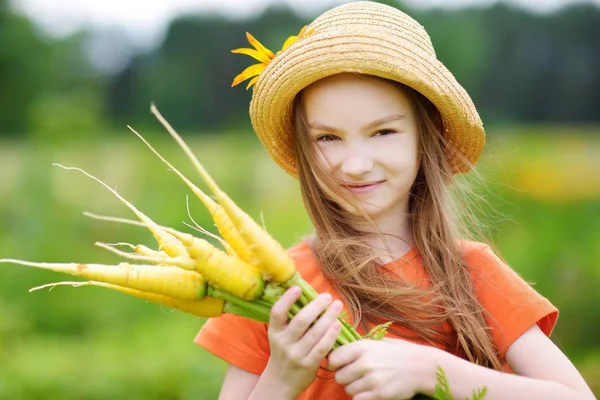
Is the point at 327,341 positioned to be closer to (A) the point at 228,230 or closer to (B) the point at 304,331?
(B) the point at 304,331

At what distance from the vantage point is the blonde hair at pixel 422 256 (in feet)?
6.11

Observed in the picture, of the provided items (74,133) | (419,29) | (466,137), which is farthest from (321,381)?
(74,133)

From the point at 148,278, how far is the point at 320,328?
0.37m

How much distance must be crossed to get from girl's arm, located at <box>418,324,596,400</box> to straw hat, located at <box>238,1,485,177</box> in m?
0.59

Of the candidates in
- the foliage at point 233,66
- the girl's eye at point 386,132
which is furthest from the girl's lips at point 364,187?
the foliage at point 233,66

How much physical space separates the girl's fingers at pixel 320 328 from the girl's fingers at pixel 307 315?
10 millimetres

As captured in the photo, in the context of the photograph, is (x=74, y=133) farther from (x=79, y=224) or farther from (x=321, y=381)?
(x=321, y=381)

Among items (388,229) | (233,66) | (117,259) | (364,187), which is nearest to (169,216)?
(117,259)

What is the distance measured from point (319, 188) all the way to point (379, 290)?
330mm

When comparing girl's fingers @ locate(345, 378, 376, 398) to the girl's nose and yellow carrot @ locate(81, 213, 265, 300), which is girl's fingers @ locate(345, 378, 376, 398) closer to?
yellow carrot @ locate(81, 213, 265, 300)

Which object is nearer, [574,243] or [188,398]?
[188,398]

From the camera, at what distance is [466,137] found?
209 centimetres

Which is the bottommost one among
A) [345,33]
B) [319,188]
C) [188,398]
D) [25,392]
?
[25,392]

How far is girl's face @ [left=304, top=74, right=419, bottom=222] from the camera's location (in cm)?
185
